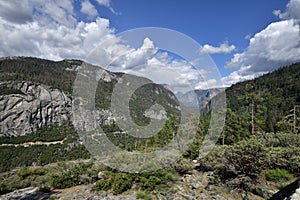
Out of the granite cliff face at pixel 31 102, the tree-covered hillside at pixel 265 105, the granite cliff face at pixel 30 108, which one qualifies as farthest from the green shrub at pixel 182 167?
the granite cliff face at pixel 30 108

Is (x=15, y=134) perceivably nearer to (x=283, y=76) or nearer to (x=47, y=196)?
(x=47, y=196)

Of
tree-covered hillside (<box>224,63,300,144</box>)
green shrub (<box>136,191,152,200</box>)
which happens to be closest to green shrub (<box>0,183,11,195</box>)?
green shrub (<box>136,191,152,200</box>)

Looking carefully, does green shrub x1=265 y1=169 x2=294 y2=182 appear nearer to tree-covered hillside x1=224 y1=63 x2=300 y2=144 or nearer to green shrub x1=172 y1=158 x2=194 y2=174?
green shrub x1=172 y1=158 x2=194 y2=174

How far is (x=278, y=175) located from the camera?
9945 mm

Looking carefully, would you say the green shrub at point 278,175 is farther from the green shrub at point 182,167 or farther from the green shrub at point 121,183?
the green shrub at point 121,183

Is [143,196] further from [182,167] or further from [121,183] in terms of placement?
[182,167]

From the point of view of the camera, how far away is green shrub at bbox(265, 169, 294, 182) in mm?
9788

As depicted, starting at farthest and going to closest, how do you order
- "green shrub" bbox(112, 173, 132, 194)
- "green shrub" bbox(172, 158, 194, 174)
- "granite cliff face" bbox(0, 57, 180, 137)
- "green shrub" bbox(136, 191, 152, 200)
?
"granite cliff face" bbox(0, 57, 180, 137)
"green shrub" bbox(172, 158, 194, 174)
"green shrub" bbox(112, 173, 132, 194)
"green shrub" bbox(136, 191, 152, 200)

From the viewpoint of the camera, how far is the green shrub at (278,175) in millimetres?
9788

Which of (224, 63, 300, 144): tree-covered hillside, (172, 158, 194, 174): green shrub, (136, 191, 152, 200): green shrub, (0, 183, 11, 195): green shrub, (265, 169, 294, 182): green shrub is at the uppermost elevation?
(224, 63, 300, 144): tree-covered hillside

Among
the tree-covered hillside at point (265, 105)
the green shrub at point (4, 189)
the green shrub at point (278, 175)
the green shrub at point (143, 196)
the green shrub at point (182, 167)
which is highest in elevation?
the tree-covered hillside at point (265, 105)

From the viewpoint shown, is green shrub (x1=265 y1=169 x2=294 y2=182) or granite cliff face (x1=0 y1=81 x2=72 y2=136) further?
granite cliff face (x1=0 y1=81 x2=72 y2=136)

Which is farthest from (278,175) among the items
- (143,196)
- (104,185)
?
(104,185)

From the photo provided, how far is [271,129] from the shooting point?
2466 centimetres
